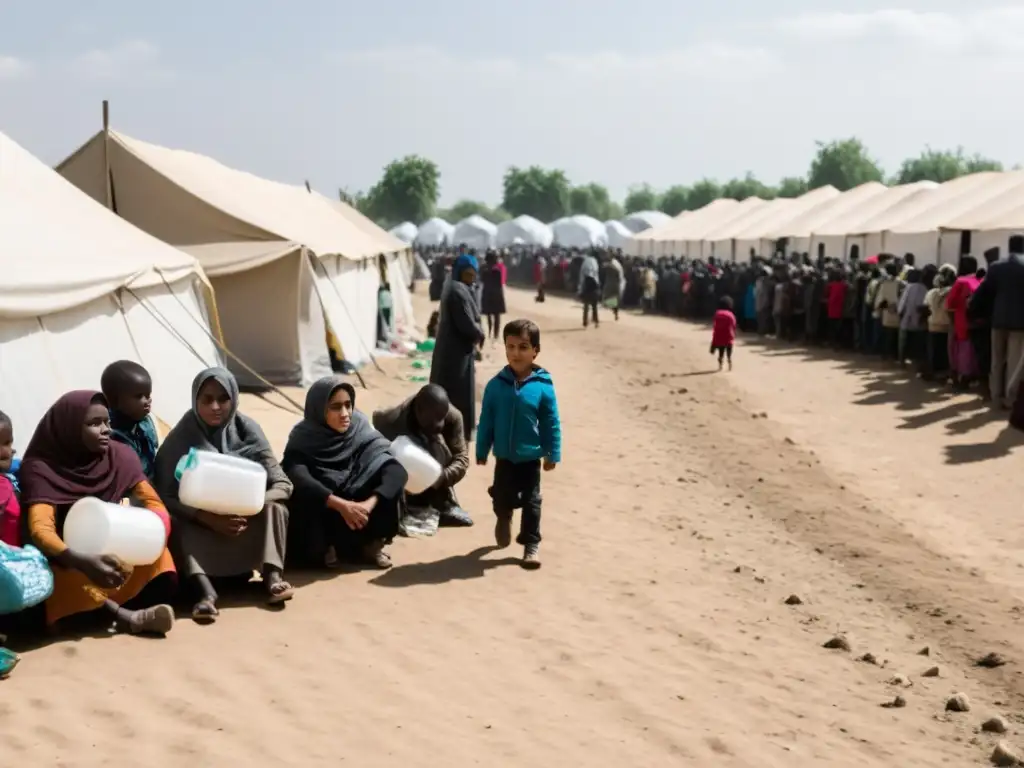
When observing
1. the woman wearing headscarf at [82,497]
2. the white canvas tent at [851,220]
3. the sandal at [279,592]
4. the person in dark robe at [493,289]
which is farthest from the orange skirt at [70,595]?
the white canvas tent at [851,220]

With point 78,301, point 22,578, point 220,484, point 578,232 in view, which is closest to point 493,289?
point 78,301

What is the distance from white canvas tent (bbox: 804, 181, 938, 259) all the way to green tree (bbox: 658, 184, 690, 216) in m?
75.8

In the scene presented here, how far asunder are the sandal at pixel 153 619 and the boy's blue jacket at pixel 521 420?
6.26ft

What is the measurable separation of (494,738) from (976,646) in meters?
2.62

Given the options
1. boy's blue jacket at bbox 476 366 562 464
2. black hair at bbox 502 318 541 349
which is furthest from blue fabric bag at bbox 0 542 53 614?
black hair at bbox 502 318 541 349

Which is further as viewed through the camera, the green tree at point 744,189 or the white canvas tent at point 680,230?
the green tree at point 744,189

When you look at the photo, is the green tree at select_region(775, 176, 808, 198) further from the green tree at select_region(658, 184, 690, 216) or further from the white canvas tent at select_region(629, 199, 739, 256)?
the white canvas tent at select_region(629, 199, 739, 256)

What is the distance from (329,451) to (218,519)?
0.82m

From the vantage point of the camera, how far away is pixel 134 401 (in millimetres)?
5293

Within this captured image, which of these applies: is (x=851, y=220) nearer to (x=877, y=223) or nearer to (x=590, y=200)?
→ (x=877, y=223)

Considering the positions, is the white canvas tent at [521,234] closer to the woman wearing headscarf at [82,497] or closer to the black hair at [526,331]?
the black hair at [526,331]

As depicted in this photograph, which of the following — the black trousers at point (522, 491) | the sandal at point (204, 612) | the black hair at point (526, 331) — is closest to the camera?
the sandal at point (204, 612)

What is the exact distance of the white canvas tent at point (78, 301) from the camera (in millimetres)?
6590

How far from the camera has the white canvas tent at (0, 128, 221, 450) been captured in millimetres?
6590
